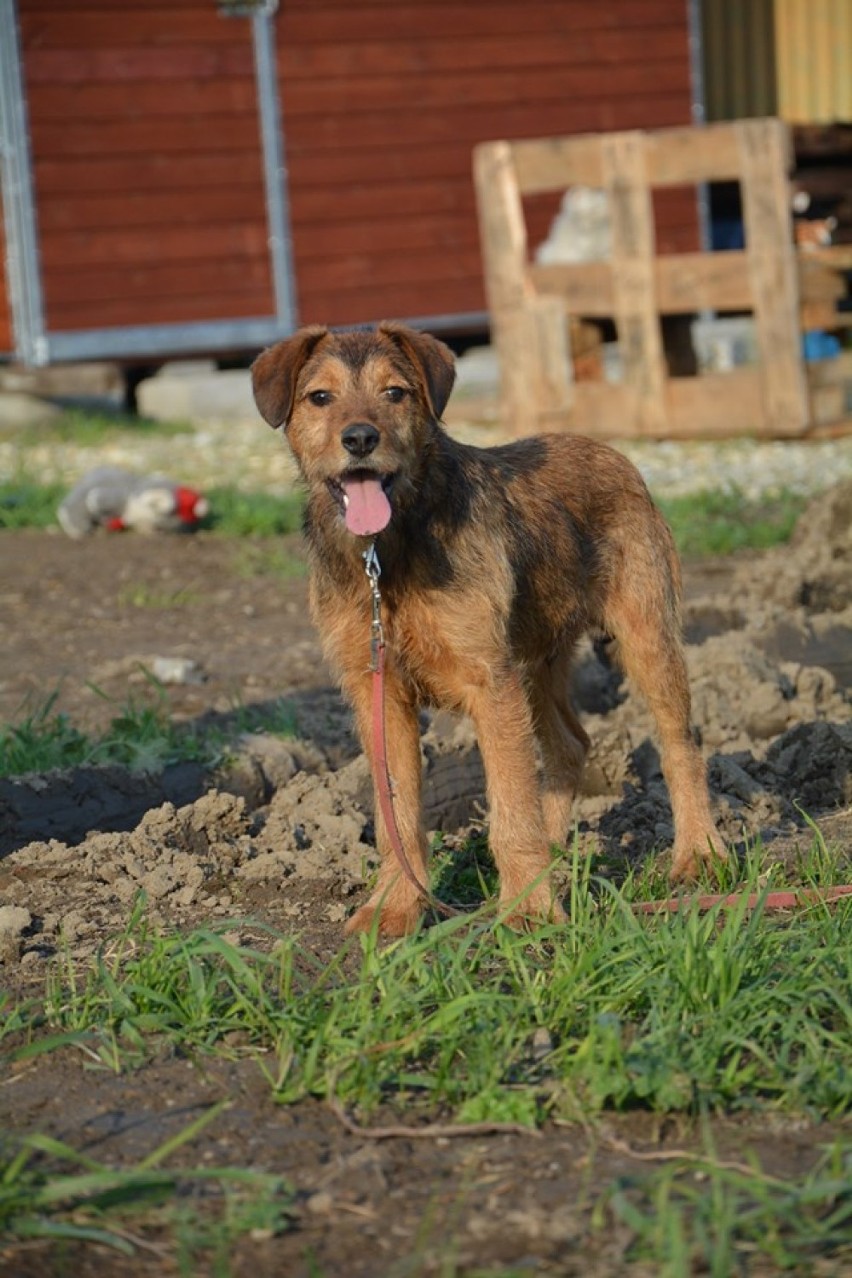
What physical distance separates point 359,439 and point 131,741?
221 cm

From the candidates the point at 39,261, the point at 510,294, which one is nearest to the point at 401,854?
the point at 510,294

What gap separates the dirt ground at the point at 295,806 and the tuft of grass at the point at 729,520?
339mm

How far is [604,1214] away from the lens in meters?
3.28

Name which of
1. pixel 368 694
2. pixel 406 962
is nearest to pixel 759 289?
pixel 368 694

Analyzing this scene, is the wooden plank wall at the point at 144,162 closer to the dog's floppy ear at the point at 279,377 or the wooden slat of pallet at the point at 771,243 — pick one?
the wooden slat of pallet at the point at 771,243

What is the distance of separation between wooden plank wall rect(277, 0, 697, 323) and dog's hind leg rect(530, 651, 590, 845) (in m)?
12.0

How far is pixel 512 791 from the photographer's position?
4.93m

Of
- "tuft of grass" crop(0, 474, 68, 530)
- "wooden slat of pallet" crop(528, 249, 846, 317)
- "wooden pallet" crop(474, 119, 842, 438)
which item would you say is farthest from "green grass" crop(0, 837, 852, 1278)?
"wooden slat of pallet" crop(528, 249, 846, 317)

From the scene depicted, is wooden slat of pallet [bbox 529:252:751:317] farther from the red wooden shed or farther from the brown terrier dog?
the brown terrier dog

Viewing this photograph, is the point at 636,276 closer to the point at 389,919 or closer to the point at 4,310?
the point at 4,310

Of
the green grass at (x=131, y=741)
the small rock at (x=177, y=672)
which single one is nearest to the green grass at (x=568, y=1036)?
the green grass at (x=131, y=741)

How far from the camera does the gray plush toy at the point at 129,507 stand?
1114cm

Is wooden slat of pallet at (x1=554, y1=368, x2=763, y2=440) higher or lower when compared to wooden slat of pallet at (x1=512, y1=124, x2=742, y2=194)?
lower

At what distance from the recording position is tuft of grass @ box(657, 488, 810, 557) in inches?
408
